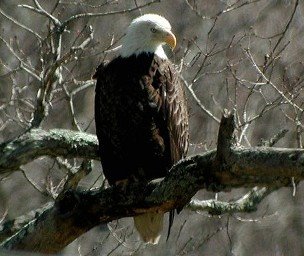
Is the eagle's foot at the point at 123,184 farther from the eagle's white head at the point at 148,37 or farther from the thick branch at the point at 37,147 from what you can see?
the eagle's white head at the point at 148,37

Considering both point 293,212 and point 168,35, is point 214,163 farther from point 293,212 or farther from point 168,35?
point 293,212

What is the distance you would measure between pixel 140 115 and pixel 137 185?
26.0 inches

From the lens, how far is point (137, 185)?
635cm

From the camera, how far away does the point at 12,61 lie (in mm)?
12141

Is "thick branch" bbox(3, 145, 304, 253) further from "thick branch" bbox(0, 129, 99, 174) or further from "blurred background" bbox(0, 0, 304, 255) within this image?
"blurred background" bbox(0, 0, 304, 255)

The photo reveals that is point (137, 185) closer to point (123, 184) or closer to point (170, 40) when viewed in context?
point (123, 184)

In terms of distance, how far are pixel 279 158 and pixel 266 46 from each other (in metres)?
7.00

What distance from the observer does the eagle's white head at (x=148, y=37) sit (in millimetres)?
7230

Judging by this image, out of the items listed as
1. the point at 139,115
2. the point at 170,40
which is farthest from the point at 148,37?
the point at 139,115

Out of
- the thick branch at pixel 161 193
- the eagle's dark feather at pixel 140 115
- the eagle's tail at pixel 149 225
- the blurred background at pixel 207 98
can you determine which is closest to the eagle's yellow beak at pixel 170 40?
the eagle's dark feather at pixel 140 115

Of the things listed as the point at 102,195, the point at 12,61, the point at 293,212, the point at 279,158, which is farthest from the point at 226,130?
the point at 293,212

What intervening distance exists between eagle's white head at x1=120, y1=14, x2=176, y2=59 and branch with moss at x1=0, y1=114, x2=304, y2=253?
0.62 meters

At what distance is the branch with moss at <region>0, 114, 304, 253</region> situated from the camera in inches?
214

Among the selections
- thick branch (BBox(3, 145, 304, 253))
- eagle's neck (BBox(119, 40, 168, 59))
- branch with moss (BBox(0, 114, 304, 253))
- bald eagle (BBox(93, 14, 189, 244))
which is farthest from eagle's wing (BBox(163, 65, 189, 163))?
thick branch (BBox(3, 145, 304, 253))
